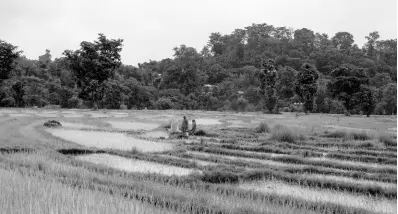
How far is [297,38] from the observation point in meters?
79.6

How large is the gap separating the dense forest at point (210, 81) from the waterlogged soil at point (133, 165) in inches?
1301

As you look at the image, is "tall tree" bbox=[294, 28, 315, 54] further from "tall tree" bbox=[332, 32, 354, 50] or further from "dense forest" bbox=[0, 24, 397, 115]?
"tall tree" bbox=[332, 32, 354, 50]

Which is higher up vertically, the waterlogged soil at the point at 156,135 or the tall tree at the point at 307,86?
the tall tree at the point at 307,86

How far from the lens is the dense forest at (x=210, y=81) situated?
4328cm

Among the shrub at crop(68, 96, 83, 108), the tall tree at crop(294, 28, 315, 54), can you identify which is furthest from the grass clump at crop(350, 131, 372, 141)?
the tall tree at crop(294, 28, 315, 54)

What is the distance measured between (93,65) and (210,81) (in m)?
23.5

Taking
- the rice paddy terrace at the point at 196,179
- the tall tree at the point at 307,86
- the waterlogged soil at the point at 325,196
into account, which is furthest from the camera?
the tall tree at the point at 307,86

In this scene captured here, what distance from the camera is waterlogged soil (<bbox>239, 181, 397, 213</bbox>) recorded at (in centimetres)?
632

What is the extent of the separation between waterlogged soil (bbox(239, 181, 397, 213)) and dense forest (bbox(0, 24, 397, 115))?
117 feet

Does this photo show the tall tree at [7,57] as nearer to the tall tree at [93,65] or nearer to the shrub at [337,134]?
the tall tree at [93,65]

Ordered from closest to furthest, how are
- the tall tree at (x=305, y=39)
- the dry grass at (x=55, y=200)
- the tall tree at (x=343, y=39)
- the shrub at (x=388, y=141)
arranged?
the dry grass at (x=55, y=200)
the shrub at (x=388, y=141)
the tall tree at (x=305, y=39)
the tall tree at (x=343, y=39)

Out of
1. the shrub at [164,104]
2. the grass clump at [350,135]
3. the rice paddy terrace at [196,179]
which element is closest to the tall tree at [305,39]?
the shrub at [164,104]

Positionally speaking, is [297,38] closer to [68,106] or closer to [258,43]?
[258,43]

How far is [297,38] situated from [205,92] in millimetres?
33742
